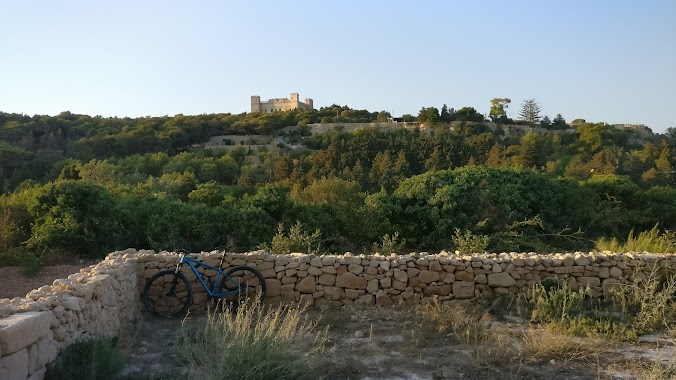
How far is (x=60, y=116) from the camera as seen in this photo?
44.9 metres

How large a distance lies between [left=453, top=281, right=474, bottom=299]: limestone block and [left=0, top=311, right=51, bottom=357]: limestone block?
5629mm

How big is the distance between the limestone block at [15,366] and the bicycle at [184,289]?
3.78 meters

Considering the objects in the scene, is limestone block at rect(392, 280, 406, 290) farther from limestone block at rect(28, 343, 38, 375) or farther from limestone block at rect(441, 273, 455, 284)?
limestone block at rect(28, 343, 38, 375)

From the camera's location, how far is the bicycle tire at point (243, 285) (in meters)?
7.60

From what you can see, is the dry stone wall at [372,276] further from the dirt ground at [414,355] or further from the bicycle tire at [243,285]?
the dirt ground at [414,355]

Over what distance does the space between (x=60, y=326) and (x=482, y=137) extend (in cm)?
3275

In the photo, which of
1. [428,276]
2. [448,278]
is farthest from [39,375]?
[448,278]

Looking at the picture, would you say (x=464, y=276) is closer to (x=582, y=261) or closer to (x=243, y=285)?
(x=582, y=261)

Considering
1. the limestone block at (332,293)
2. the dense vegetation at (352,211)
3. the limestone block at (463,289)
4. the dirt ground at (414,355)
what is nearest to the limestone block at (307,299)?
the limestone block at (332,293)

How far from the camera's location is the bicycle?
7.44m

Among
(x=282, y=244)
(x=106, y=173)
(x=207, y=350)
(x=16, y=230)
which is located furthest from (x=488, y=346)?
(x=106, y=173)

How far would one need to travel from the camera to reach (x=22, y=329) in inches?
140

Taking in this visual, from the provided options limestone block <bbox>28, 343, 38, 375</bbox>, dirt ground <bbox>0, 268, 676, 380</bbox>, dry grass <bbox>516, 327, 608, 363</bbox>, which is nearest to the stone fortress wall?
dirt ground <bbox>0, 268, 676, 380</bbox>

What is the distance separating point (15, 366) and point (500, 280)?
6486 mm
